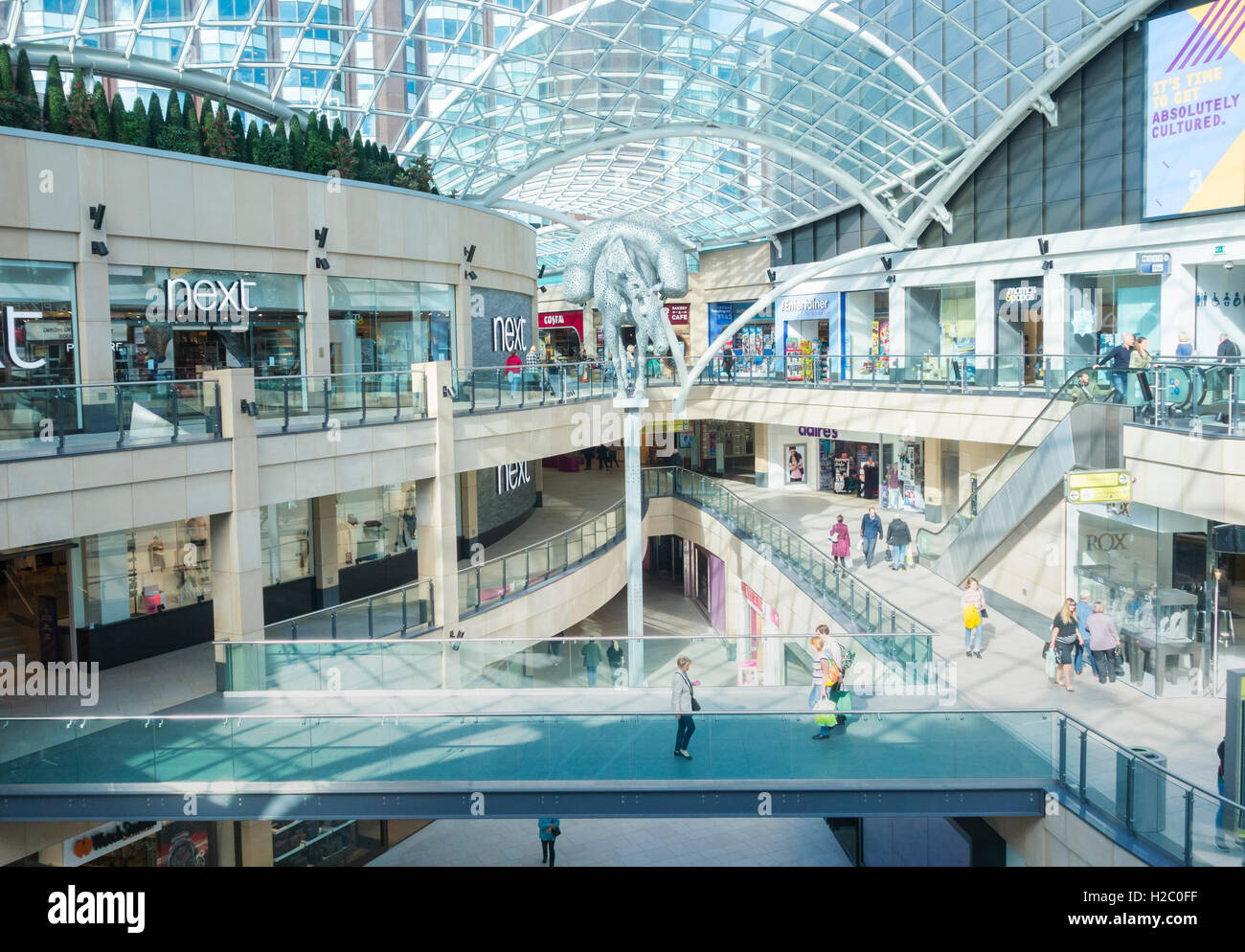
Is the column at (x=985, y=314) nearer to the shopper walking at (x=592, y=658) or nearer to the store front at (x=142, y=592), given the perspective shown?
the shopper walking at (x=592, y=658)

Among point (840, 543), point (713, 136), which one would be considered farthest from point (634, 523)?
point (713, 136)

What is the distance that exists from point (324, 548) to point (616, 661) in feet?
35.3

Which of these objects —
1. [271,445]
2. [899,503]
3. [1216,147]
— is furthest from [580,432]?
[1216,147]

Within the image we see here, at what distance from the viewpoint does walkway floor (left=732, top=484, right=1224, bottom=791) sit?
14750mm

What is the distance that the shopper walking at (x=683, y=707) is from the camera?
46.7 ft

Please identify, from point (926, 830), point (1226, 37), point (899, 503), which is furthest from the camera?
point (899, 503)

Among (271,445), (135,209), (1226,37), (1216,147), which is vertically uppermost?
(1226,37)

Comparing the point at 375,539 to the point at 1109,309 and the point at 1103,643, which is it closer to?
the point at 1103,643

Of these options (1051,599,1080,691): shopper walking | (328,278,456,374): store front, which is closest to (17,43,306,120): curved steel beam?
(328,278,456,374): store front

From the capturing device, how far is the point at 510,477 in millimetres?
34625

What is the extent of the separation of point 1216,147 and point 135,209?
25.2 metres

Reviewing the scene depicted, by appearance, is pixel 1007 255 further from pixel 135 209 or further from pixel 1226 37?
pixel 135 209

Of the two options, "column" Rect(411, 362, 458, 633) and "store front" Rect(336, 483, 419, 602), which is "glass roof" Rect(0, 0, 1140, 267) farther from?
"column" Rect(411, 362, 458, 633)
